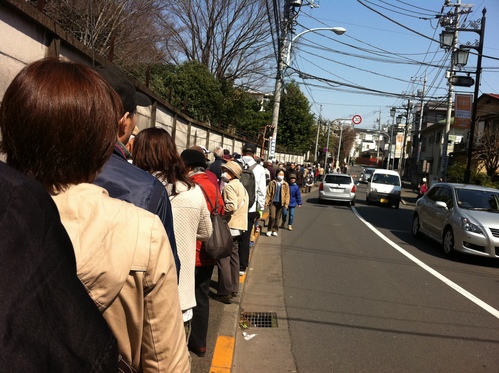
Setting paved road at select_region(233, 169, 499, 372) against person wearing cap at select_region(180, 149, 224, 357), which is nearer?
person wearing cap at select_region(180, 149, 224, 357)

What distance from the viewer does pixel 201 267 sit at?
416 centimetres

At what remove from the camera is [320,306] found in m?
6.34

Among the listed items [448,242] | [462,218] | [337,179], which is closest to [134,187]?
[462,218]

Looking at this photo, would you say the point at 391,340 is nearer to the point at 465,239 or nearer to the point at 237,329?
the point at 237,329

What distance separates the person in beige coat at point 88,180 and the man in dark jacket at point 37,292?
8.6 inches

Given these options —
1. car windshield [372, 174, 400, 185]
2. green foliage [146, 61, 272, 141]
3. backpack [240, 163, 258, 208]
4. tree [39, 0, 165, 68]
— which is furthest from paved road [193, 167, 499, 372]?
car windshield [372, 174, 400, 185]

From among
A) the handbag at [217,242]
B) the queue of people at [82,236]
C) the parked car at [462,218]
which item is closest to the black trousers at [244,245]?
the handbag at [217,242]

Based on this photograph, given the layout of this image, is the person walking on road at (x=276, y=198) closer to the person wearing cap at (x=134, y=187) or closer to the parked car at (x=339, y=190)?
the person wearing cap at (x=134, y=187)

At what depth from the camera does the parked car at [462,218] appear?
963 cm

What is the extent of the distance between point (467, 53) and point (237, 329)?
67.8 feet

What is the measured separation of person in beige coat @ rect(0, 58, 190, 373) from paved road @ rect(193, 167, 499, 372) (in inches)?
124

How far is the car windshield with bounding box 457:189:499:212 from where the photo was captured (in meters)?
10.7

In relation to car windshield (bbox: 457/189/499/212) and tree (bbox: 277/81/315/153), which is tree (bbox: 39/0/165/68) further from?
tree (bbox: 277/81/315/153)

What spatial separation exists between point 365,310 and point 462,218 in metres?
4.96
